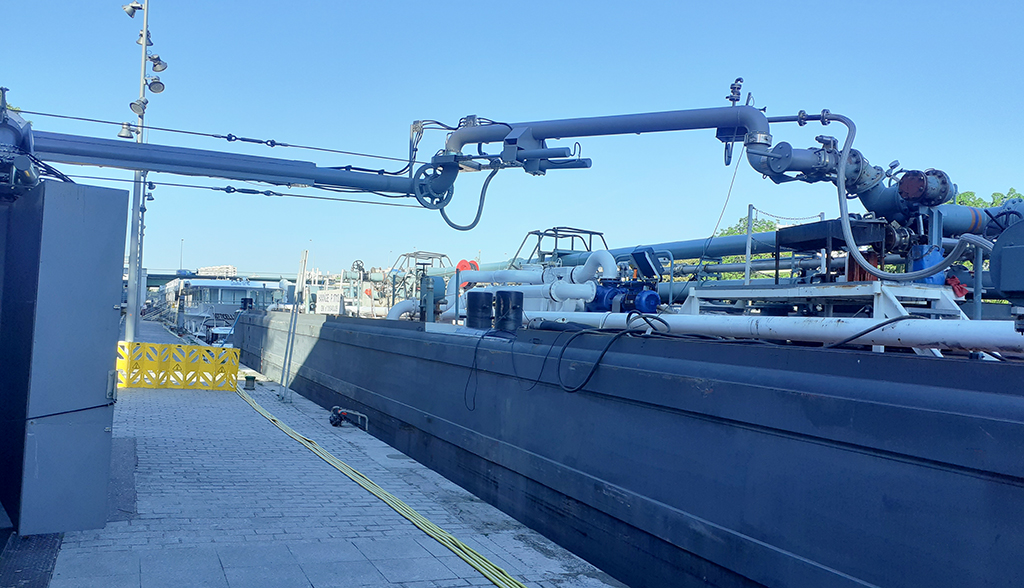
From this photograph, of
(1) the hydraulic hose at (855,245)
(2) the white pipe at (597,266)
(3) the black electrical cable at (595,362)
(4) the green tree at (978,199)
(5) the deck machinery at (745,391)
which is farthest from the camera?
(4) the green tree at (978,199)

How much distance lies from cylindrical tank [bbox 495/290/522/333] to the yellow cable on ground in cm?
222

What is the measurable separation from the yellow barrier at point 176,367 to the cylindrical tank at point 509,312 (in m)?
9.84

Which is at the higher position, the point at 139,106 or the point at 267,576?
the point at 139,106

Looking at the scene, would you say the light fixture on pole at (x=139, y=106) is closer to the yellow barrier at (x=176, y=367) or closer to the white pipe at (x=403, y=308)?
the yellow barrier at (x=176, y=367)

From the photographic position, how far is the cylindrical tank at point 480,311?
8.84 m

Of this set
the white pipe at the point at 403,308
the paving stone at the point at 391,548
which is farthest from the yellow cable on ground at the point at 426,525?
the white pipe at the point at 403,308

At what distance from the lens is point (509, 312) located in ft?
26.9

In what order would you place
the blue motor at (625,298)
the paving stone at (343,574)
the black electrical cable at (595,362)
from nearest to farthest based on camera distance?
the paving stone at (343,574) < the black electrical cable at (595,362) < the blue motor at (625,298)

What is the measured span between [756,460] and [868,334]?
1244mm

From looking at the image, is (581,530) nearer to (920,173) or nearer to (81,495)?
(81,495)

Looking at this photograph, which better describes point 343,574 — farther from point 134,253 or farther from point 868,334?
point 134,253

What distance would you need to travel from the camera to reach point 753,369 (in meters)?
4.59

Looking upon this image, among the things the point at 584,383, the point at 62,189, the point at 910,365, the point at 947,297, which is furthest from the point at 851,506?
the point at 62,189

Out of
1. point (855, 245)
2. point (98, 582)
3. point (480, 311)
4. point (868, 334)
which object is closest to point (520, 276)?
point (480, 311)
